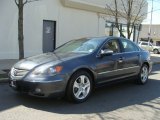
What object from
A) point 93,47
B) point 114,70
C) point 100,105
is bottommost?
point 100,105

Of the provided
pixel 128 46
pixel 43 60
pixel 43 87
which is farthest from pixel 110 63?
pixel 43 87

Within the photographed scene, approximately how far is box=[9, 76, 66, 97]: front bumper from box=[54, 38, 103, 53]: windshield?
4.64 feet

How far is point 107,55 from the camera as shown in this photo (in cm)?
750

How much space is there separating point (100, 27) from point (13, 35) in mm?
8014

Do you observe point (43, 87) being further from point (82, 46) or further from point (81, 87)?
point (82, 46)

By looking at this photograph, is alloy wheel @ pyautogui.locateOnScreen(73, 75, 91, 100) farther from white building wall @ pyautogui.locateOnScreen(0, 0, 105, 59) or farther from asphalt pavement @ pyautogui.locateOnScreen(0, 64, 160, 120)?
white building wall @ pyautogui.locateOnScreen(0, 0, 105, 59)

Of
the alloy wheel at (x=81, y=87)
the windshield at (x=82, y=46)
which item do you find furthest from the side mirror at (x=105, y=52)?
the alloy wheel at (x=81, y=87)

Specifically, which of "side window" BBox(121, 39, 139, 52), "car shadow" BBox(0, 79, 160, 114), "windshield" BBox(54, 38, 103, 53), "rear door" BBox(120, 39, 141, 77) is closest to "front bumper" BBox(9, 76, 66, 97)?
"car shadow" BBox(0, 79, 160, 114)

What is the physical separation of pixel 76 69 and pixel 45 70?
705 mm

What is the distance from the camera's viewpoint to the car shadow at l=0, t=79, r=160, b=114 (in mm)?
6273

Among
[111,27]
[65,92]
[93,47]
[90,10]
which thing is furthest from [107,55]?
[111,27]

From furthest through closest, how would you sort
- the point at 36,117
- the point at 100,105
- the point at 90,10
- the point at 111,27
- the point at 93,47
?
the point at 111,27, the point at 90,10, the point at 93,47, the point at 100,105, the point at 36,117

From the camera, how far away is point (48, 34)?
1728 cm

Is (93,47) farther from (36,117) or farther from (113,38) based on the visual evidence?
(36,117)
